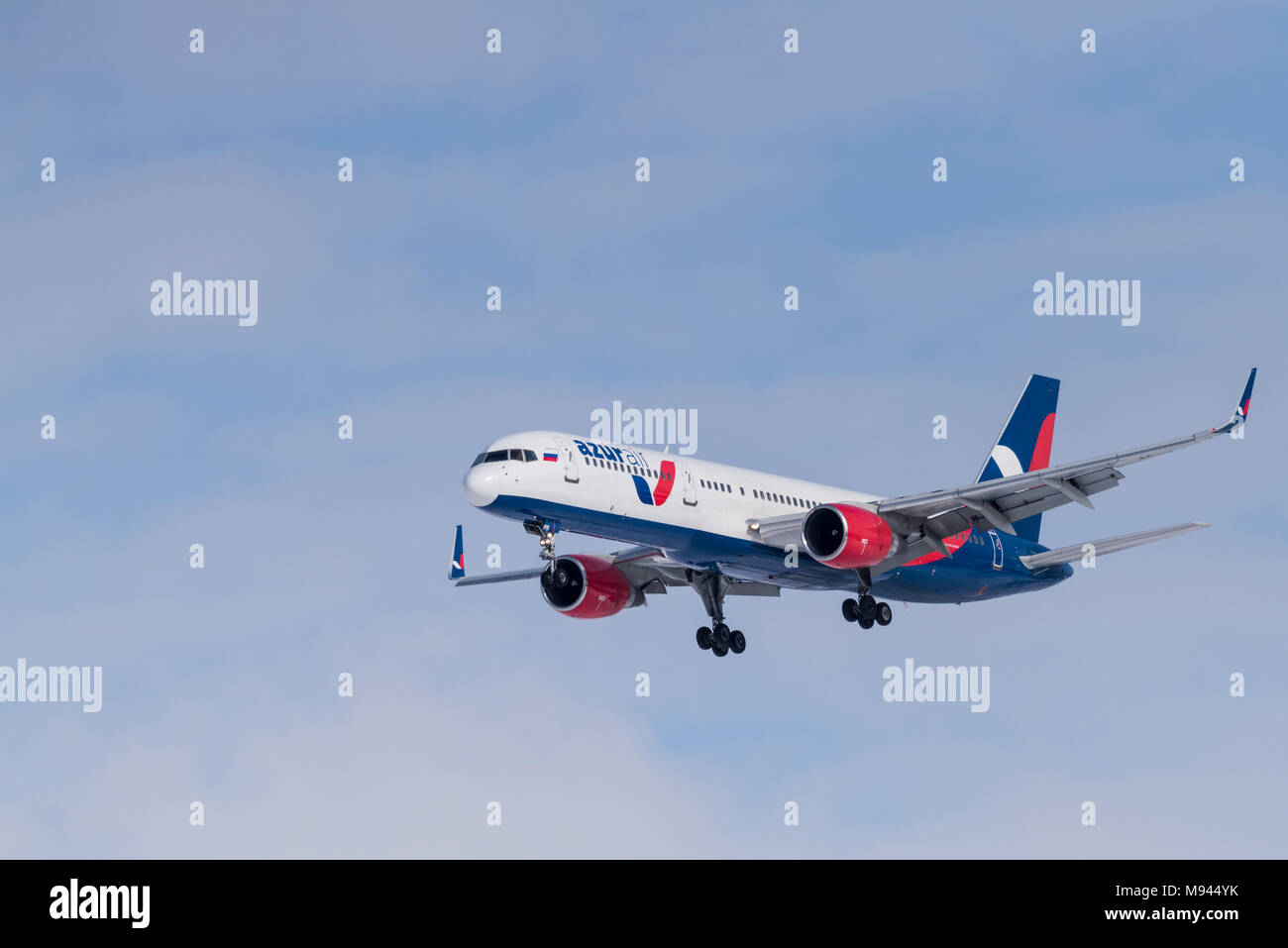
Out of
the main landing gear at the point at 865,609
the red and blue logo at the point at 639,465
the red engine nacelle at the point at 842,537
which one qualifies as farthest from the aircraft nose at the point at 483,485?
the main landing gear at the point at 865,609

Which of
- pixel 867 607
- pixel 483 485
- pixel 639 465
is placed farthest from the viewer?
pixel 867 607

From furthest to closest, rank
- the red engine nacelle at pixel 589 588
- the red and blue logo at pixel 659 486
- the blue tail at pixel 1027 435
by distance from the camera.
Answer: the blue tail at pixel 1027 435 < the red engine nacelle at pixel 589 588 < the red and blue logo at pixel 659 486

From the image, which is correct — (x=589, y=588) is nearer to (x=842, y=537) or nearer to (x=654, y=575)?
(x=654, y=575)

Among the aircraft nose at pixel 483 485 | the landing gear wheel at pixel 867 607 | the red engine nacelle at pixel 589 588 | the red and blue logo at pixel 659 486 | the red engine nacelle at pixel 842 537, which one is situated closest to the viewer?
the aircraft nose at pixel 483 485

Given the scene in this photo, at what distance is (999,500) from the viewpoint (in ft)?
202

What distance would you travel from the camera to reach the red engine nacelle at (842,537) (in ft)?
195

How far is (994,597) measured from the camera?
7031 centimetres

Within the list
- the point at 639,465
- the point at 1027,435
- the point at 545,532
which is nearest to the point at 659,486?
the point at 639,465

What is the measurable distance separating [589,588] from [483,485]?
14.0 m

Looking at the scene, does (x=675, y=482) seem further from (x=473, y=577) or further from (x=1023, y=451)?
(x=1023, y=451)

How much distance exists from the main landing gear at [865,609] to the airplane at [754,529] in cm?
5

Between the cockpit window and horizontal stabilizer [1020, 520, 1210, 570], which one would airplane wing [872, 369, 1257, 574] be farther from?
the cockpit window

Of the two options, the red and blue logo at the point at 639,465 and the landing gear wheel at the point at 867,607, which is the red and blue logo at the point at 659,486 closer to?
the red and blue logo at the point at 639,465
